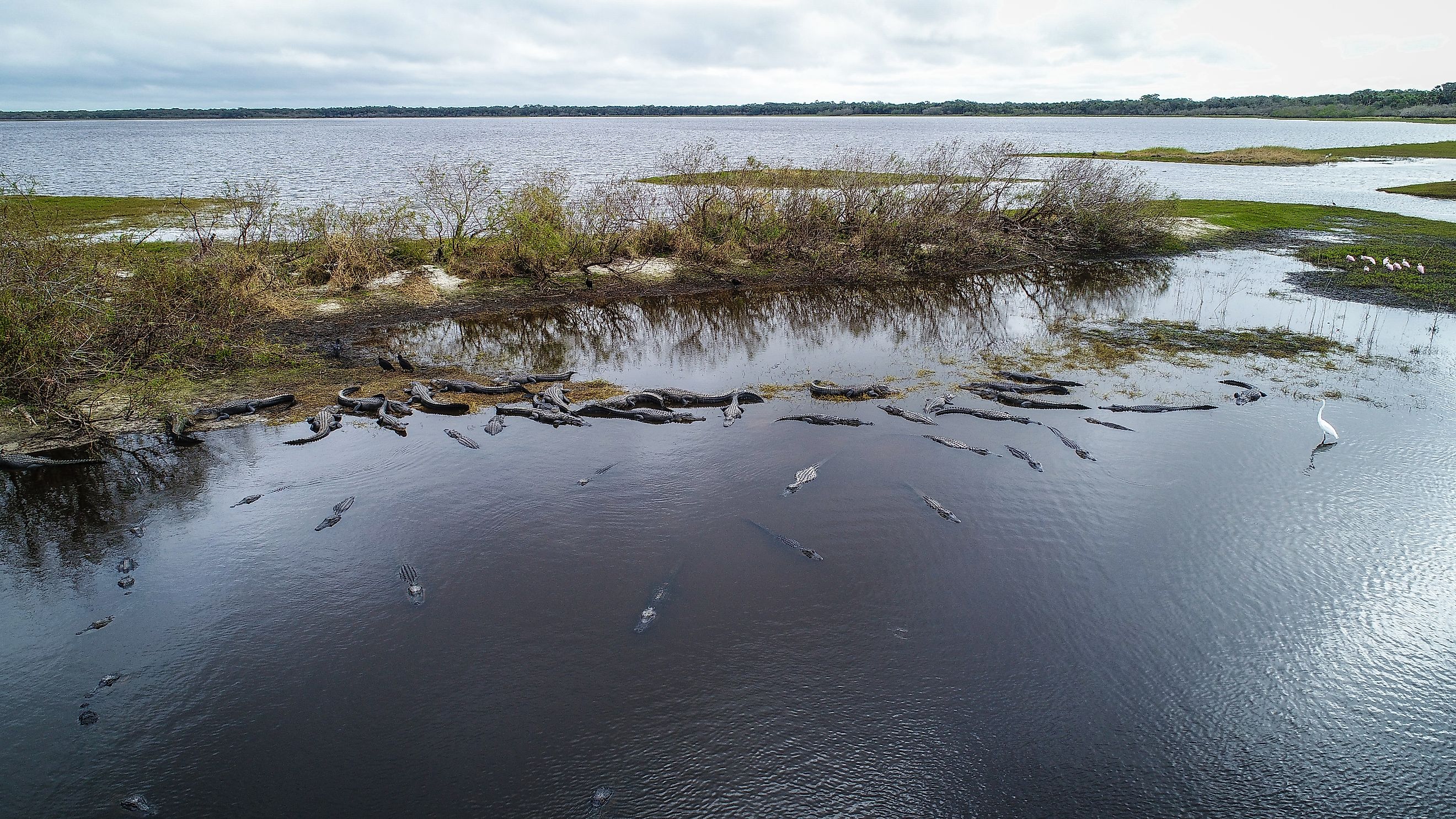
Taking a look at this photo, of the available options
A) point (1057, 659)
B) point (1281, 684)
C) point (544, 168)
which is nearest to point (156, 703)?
point (1057, 659)

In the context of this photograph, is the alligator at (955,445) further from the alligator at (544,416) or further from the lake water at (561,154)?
the lake water at (561,154)

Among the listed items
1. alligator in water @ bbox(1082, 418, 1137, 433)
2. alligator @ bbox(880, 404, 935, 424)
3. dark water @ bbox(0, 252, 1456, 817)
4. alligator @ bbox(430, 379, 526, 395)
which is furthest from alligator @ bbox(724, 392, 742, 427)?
alligator in water @ bbox(1082, 418, 1137, 433)

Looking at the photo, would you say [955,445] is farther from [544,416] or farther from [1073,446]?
[544,416]

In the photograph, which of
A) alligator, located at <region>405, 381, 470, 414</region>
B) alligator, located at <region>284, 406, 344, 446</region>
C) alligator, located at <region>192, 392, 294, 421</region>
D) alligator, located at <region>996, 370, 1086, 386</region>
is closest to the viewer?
alligator, located at <region>284, 406, 344, 446</region>

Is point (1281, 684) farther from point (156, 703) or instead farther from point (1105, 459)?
point (156, 703)

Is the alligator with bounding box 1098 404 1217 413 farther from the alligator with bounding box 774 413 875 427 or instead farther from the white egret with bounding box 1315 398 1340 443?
the alligator with bounding box 774 413 875 427

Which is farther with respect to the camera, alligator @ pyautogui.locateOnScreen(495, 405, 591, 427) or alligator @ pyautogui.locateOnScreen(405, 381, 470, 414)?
alligator @ pyautogui.locateOnScreen(405, 381, 470, 414)

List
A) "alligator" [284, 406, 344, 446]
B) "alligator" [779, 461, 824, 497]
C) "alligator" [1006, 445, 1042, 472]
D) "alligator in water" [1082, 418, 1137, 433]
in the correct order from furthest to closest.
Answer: "alligator in water" [1082, 418, 1137, 433] → "alligator" [284, 406, 344, 446] → "alligator" [1006, 445, 1042, 472] → "alligator" [779, 461, 824, 497]
